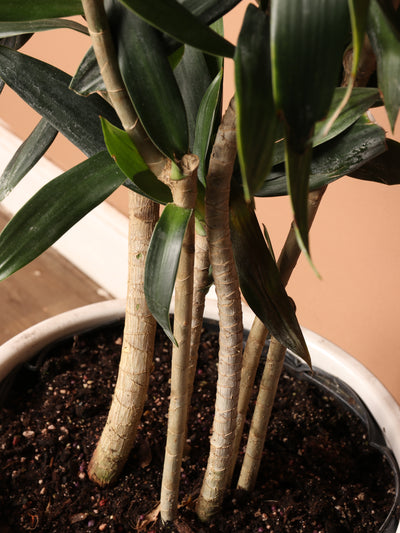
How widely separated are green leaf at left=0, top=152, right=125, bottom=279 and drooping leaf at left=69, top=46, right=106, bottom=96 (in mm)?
75

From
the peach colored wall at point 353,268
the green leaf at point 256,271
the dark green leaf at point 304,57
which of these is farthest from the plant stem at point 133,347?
the peach colored wall at point 353,268

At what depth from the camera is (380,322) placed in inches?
54.0

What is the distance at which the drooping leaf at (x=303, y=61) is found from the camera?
276 mm

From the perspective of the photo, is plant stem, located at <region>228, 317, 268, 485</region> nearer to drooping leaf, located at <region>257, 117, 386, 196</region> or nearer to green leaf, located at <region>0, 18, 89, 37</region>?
drooping leaf, located at <region>257, 117, 386, 196</region>

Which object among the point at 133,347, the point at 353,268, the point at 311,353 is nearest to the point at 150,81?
the point at 133,347

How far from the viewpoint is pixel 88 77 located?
490 millimetres

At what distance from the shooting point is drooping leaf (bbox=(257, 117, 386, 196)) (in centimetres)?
52

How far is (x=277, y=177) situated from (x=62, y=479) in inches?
22.7

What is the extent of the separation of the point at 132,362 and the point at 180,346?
0.18 m

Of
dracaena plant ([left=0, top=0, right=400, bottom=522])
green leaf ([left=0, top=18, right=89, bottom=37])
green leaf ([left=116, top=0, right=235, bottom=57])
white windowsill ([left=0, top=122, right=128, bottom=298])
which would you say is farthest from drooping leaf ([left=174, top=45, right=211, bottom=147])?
white windowsill ([left=0, top=122, right=128, bottom=298])

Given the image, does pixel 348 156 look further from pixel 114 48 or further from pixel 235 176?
pixel 114 48

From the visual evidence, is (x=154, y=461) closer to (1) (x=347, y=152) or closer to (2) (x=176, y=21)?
(1) (x=347, y=152)

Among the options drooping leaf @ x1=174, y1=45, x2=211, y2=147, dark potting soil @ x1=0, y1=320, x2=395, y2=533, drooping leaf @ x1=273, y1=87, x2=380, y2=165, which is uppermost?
drooping leaf @ x1=174, y1=45, x2=211, y2=147

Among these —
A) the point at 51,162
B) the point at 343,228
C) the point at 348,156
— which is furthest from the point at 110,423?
the point at 51,162
